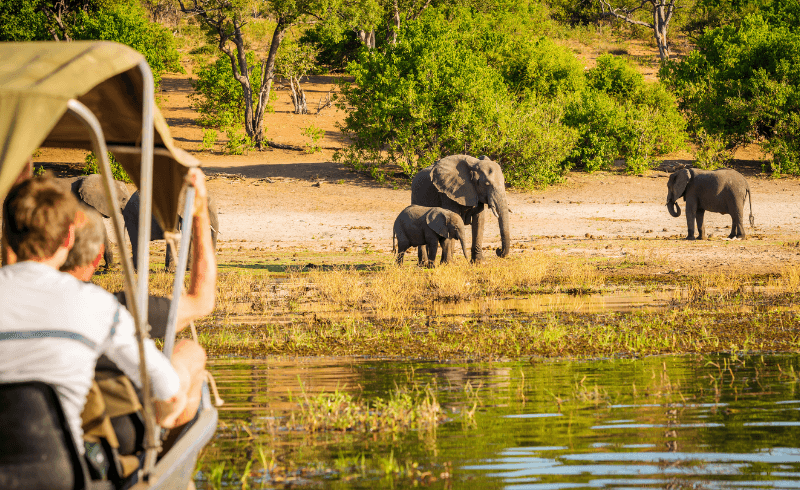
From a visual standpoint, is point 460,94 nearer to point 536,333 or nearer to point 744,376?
point 536,333

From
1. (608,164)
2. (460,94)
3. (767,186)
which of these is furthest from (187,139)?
(767,186)

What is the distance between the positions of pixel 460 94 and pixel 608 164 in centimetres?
603

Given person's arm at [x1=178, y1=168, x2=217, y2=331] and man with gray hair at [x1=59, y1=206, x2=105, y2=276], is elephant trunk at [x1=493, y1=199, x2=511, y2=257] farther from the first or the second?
man with gray hair at [x1=59, y1=206, x2=105, y2=276]

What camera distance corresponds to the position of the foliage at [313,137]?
37.8 metres

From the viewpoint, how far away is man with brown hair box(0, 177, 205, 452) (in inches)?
134

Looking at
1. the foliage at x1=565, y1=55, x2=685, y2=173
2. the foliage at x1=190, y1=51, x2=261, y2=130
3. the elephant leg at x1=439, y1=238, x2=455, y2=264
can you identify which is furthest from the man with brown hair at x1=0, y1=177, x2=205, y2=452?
the foliage at x1=190, y1=51, x2=261, y2=130

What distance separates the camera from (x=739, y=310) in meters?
11.8

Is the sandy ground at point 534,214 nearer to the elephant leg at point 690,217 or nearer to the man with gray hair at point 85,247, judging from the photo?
the elephant leg at point 690,217

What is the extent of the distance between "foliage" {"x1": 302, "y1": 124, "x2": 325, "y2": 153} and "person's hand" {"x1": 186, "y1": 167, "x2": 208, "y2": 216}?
108ft

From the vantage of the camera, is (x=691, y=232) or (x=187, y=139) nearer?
(x=691, y=232)

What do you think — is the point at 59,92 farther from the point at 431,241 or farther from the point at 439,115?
the point at 439,115

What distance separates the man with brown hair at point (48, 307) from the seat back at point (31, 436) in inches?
1.7

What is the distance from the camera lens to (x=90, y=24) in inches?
1458

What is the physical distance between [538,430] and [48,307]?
11.6 ft
